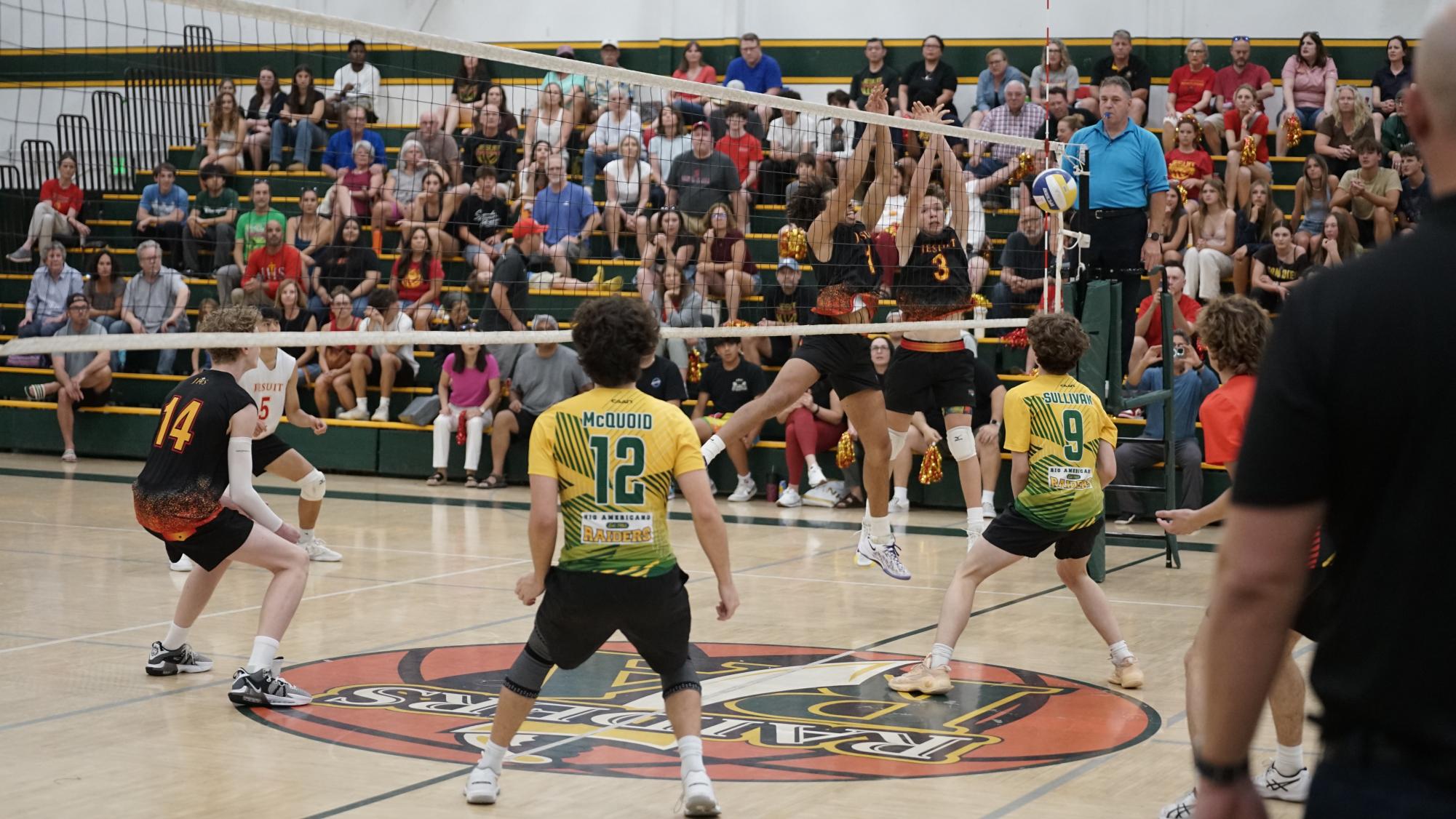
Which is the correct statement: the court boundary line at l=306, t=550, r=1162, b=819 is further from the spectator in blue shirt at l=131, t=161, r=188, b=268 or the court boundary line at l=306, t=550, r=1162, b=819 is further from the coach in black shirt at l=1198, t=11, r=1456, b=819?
the spectator in blue shirt at l=131, t=161, r=188, b=268

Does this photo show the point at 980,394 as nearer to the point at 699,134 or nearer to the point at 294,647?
the point at 699,134

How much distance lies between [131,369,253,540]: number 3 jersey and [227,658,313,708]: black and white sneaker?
0.65 meters

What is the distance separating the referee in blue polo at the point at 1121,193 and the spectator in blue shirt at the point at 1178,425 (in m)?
1.44

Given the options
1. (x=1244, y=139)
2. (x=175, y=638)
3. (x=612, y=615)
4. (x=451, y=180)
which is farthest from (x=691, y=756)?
(x=1244, y=139)

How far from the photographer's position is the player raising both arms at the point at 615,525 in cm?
438

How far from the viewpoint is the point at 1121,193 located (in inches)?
382

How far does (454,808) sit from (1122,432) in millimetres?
9066

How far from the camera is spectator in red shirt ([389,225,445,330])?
45.9ft

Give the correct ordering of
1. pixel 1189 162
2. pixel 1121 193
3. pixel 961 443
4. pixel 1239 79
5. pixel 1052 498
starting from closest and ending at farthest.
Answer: pixel 1052 498, pixel 961 443, pixel 1121 193, pixel 1189 162, pixel 1239 79

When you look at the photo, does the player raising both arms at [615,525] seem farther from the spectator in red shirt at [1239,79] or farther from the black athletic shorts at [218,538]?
the spectator in red shirt at [1239,79]

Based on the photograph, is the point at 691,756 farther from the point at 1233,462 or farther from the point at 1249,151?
the point at 1249,151

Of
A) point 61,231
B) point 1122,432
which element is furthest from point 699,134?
point 61,231

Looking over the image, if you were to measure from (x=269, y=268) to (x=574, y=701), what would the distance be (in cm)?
873

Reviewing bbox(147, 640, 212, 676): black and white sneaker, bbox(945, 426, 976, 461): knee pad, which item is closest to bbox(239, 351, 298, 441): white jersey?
bbox(147, 640, 212, 676): black and white sneaker
